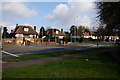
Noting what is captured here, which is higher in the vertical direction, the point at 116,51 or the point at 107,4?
the point at 107,4

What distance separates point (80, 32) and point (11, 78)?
5768 centimetres

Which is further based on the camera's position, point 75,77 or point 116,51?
point 75,77

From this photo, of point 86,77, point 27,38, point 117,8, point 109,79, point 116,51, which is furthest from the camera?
point 27,38

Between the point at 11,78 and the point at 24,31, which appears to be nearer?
the point at 11,78

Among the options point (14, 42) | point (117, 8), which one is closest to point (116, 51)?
point (117, 8)

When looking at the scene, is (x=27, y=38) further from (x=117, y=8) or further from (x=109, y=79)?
(x=109, y=79)

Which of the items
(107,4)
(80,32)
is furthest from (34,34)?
(107,4)

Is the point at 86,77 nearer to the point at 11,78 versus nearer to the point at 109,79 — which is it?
the point at 109,79

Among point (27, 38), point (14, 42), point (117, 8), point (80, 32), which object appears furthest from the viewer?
point (80, 32)

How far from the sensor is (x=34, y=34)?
158 ft

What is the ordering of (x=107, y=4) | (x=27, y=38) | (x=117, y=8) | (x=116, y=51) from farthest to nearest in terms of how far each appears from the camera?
(x=27, y=38) → (x=107, y=4) → (x=117, y=8) → (x=116, y=51)

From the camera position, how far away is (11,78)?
5566 millimetres

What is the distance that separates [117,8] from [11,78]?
9.22 m

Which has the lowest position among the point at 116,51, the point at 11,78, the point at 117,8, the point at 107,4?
the point at 11,78
